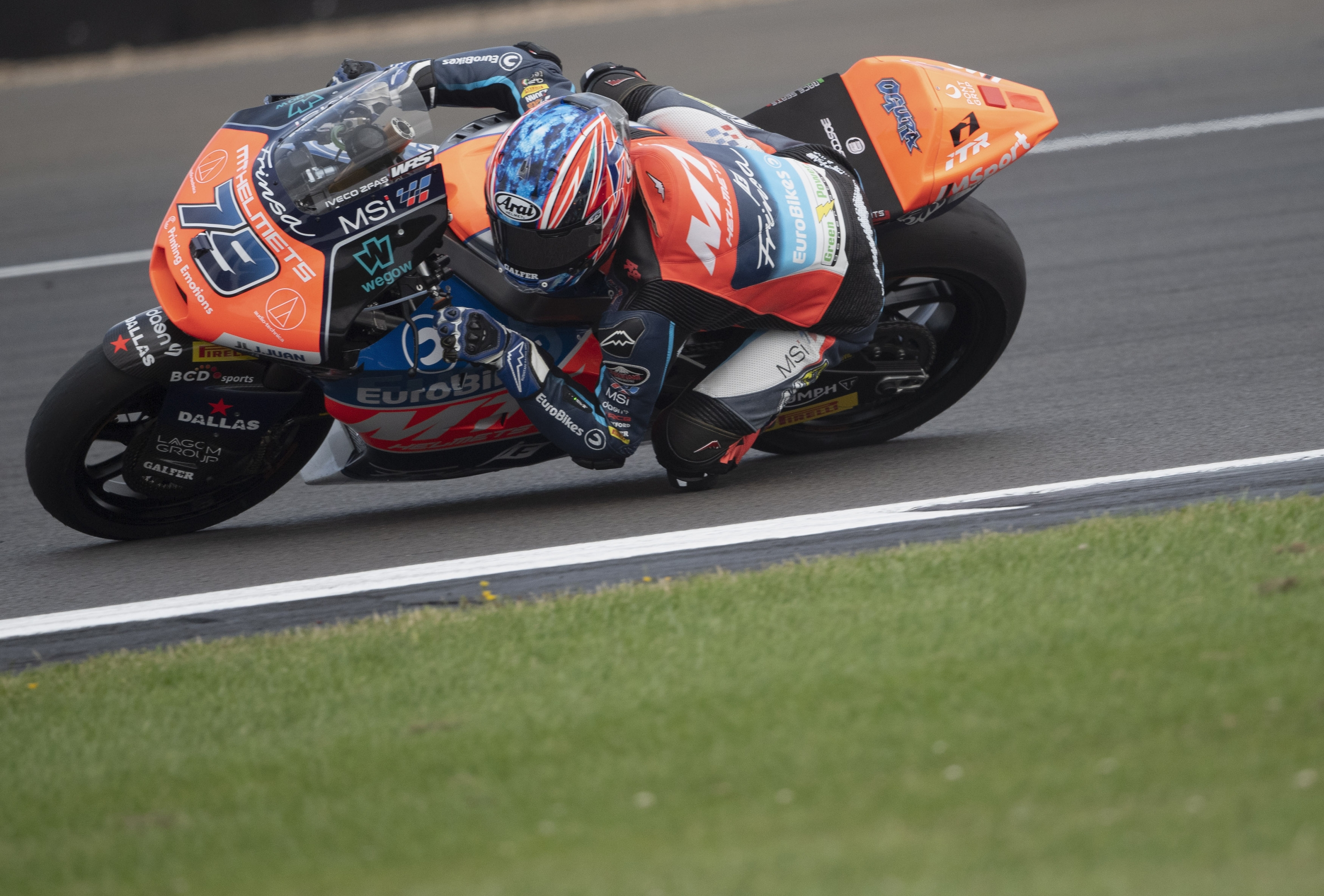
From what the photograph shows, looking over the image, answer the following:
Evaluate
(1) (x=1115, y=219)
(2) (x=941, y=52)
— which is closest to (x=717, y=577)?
(1) (x=1115, y=219)

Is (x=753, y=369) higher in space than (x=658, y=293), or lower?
lower

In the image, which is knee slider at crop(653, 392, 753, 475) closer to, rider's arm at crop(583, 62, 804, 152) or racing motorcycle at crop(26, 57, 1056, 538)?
racing motorcycle at crop(26, 57, 1056, 538)

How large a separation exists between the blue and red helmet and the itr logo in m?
0.32

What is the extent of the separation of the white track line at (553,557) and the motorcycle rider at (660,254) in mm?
285

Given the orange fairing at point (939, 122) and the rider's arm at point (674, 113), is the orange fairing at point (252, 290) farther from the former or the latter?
the orange fairing at point (939, 122)

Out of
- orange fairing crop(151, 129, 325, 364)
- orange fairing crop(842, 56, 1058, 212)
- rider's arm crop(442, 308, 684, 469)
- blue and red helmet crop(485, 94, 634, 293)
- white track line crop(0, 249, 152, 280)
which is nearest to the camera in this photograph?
blue and red helmet crop(485, 94, 634, 293)

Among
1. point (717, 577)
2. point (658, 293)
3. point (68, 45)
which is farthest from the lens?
point (68, 45)

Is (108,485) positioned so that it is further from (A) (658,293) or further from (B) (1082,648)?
(B) (1082,648)

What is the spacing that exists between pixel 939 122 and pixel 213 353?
94.6 inches

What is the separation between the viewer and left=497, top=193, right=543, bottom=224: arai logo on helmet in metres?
3.91

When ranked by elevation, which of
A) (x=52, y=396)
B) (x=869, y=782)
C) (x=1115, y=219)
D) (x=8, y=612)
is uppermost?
(x=52, y=396)

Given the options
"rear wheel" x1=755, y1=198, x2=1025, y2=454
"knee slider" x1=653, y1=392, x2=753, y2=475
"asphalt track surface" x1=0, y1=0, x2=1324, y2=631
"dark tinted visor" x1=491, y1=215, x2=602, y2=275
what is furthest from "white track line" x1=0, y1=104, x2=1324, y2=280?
"dark tinted visor" x1=491, y1=215, x2=602, y2=275

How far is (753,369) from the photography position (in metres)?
4.48

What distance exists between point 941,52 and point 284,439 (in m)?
8.68
